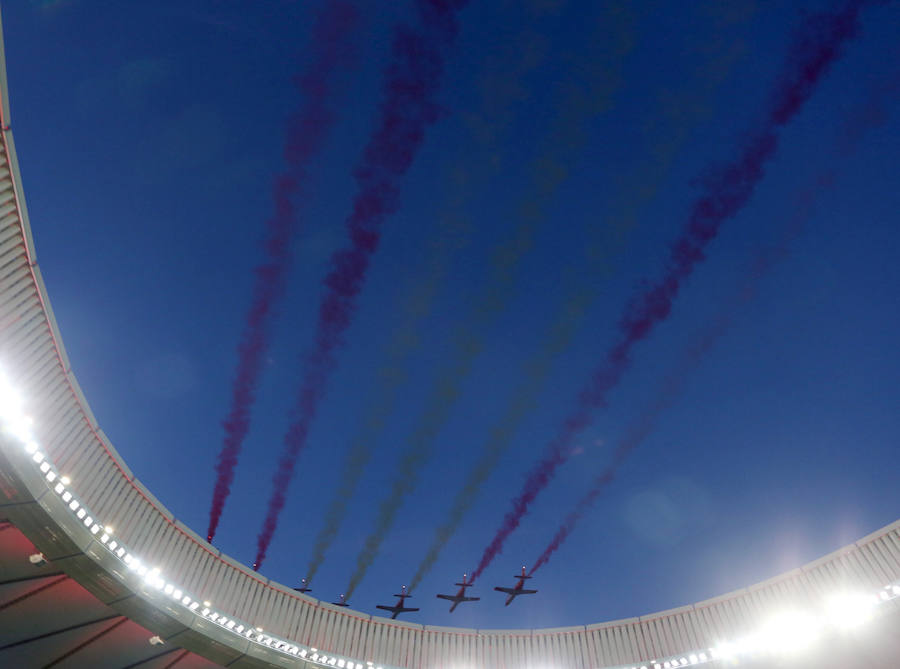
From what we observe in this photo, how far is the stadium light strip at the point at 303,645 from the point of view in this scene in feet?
33.1

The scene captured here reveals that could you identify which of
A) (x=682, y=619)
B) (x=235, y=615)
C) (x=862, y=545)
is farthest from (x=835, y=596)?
(x=235, y=615)

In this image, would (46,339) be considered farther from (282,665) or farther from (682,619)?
(682,619)

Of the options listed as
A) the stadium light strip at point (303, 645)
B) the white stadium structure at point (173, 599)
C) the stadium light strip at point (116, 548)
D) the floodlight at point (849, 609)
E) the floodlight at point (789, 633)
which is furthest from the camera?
the floodlight at point (789, 633)

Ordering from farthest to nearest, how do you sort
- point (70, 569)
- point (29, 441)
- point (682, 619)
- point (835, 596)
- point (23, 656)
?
point (682, 619), point (835, 596), point (23, 656), point (70, 569), point (29, 441)

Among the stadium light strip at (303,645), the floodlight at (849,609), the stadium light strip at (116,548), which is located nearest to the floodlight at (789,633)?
the stadium light strip at (303,645)

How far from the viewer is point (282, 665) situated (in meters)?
14.0

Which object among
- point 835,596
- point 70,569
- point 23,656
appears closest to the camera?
point 70,569

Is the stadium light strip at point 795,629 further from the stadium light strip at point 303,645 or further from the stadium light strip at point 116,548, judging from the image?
the stadium light strip at point 116,548

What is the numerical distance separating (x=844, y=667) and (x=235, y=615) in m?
14.9

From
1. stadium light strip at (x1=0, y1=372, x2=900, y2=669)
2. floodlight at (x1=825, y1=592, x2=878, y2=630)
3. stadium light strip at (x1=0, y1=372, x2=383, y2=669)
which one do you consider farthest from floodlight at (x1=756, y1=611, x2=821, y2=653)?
stadium light strip at (x1=0, y1=372, x2=383, y2=669)

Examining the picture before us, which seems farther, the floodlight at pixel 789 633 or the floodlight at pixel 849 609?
the floodlight at pixel 789 633

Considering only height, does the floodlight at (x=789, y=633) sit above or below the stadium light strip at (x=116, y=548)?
above

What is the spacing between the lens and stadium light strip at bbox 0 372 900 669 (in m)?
10.1

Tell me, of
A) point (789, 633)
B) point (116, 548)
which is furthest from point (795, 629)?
point (116, 548)
